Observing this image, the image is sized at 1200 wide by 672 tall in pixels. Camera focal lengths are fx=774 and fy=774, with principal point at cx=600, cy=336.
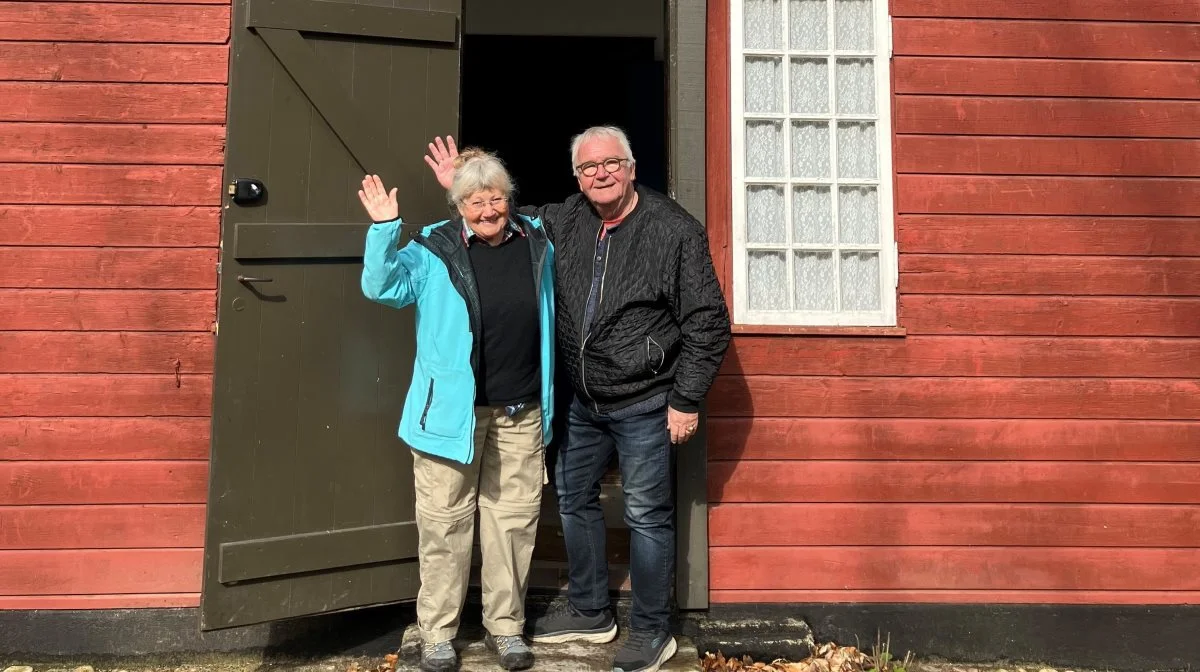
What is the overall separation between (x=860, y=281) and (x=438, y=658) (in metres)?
2.12

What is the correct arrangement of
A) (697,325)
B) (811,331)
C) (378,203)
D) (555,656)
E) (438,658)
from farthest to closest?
1. (811,331)
2. (555,656)
3. (438,658)
4. (697,325)
5. (378,203)

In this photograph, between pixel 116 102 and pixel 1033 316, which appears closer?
pixel 116 102

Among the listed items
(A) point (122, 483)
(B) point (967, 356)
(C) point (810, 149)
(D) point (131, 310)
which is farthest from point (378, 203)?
(B) point (967, 356)

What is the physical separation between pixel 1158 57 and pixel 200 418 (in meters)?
4.08

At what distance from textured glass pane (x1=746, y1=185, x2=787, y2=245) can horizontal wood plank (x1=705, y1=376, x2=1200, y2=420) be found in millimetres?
573

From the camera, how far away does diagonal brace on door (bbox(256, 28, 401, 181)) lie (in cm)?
274

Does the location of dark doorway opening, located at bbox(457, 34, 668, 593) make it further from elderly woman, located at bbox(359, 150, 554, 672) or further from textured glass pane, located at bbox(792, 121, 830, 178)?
elderly woman, located at bbox(359, 150, 554, 672)

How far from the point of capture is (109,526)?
2973 mm

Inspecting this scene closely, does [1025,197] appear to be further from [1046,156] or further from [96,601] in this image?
[96,601]

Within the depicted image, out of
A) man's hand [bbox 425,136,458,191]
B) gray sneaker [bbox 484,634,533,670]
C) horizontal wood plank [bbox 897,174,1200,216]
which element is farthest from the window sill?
gray sneaker [bbox 484,634,533,670]

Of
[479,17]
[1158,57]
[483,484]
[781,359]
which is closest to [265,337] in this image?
[483,484]

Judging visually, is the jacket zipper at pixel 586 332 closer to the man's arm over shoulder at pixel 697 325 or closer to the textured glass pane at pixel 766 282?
the man's arm over shoulder at pixel 697 325

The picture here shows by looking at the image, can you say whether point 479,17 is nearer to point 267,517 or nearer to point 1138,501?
point 267,517

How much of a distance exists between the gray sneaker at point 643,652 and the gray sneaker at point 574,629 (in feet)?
0.41
